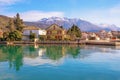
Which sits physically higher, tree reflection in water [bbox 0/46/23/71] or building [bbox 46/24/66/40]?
building [bbox 46/24/66/40]

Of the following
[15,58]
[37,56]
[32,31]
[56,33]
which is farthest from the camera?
[32,31]

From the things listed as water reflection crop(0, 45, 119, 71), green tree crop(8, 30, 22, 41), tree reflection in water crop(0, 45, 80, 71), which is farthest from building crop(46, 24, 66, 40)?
water reflection crop(0, 45, 119, 71)

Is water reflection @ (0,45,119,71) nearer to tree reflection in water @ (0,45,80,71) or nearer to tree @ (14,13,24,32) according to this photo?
tree reflection in water @ (0,45,80,71)

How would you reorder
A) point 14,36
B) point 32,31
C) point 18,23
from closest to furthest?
point 14,36 → point 18,23 → point 32,31

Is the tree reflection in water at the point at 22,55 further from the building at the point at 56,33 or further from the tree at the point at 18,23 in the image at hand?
the building at the point at 56,33

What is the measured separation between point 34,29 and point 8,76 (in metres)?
69.6

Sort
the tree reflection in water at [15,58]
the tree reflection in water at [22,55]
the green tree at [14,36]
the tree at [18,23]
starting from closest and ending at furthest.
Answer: the tree reflection in water at [15,58] → the tree reflection in water at [22,55] → the green tree at [14,36] → the tree at [18,23]

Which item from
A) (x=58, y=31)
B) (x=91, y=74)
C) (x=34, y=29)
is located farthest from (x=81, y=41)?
(x=91, y=74)

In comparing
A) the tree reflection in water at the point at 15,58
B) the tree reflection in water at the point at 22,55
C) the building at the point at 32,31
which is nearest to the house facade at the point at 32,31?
the building at the point at 32,31

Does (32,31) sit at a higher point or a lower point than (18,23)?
lower

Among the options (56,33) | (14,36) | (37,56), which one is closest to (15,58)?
(37,56)

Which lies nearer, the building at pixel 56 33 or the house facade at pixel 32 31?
the building at pixel 56 33

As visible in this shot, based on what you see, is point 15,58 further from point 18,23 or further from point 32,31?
point 32,31

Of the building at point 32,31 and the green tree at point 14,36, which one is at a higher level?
the building at point 32,31
